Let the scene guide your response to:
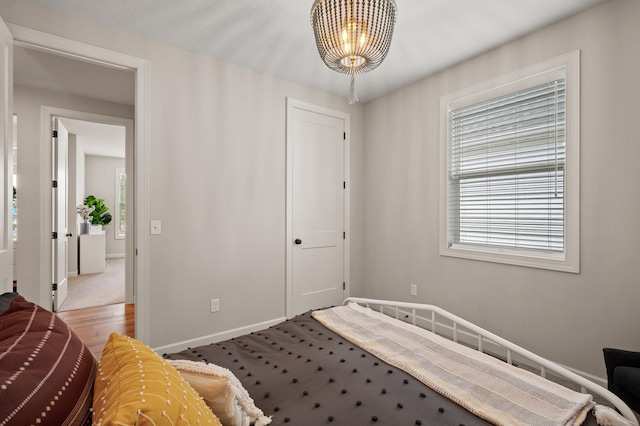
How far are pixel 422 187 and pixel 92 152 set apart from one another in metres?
7.46

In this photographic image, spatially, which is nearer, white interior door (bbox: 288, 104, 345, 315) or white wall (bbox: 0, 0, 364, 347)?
white wall (bbox: 0, 0, 364, 347)

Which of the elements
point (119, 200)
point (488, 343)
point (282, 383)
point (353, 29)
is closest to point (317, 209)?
point (488, 343)

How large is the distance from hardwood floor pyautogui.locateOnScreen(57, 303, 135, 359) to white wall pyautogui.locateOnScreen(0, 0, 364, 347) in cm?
48

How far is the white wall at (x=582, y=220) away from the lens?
194 cm

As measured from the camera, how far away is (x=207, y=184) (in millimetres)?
2732

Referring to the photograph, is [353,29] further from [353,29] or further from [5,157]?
[5,157]

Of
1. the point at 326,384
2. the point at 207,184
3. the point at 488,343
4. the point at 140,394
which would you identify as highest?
the point at 207,184

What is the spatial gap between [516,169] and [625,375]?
61.3 inches

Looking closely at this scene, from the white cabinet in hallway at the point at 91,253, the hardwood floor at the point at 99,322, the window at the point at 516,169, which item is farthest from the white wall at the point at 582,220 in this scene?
the white cabinet in hallway at the point at 91,253

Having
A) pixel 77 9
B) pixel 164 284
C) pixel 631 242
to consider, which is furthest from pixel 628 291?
pixel 77 9

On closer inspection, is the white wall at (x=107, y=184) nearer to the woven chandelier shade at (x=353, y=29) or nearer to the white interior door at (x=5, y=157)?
the white interior door at (x=5, y=157)

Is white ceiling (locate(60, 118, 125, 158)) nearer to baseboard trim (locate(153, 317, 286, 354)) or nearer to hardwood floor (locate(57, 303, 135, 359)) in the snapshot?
hardwood floor (locate(57, 303, 135, 359))

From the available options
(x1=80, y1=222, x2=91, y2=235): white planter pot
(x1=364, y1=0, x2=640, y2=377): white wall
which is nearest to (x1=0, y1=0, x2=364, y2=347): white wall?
(x1=364, y1=0, x2=640, y2=377): white wall

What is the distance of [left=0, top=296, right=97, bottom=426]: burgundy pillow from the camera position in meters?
0.58
